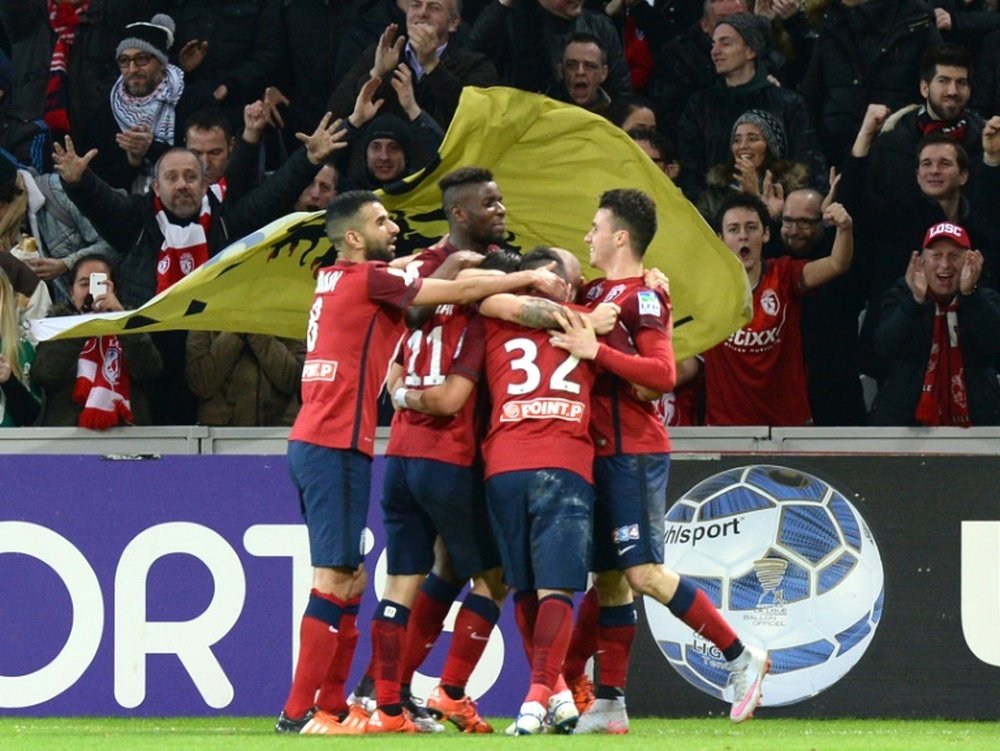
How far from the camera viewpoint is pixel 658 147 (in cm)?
1162

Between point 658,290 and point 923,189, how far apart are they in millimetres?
3274

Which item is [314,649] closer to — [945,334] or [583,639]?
[583,639]

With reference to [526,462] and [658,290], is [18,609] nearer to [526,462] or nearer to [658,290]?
[526,462]

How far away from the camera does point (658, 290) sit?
8070mm

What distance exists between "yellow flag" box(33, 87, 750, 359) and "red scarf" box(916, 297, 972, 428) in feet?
3.27

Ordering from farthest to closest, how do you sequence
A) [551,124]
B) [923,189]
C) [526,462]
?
[923,189] → [551,124] → [526,462]

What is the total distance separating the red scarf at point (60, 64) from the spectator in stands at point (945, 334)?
621cm

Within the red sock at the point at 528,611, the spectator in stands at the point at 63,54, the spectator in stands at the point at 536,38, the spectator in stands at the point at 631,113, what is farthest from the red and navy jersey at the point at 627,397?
the spectator in stands at the point at 63,54

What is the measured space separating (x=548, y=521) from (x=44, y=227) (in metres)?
5.60

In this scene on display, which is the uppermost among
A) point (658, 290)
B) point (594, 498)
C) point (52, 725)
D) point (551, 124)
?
point (551, 124)

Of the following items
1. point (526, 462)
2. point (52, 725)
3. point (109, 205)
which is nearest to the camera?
point (526, 462)

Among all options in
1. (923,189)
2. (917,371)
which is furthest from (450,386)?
(923,189)

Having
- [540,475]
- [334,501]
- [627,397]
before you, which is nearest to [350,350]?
[334,501]

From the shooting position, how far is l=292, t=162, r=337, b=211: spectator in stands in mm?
11562
